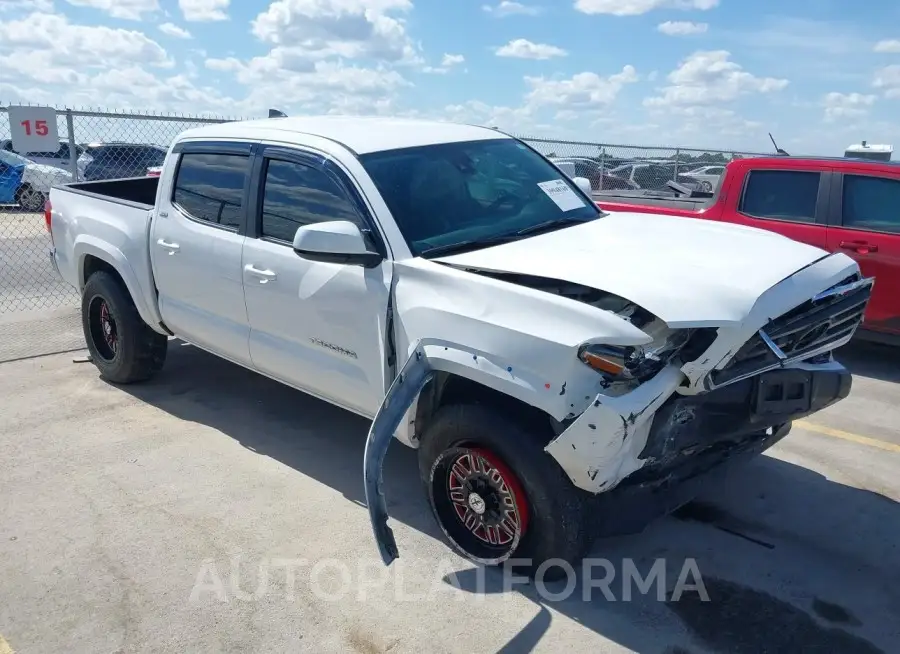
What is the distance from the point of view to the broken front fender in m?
3.29

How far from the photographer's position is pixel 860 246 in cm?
643

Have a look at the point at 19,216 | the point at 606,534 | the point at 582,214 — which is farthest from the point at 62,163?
the point at 606,534

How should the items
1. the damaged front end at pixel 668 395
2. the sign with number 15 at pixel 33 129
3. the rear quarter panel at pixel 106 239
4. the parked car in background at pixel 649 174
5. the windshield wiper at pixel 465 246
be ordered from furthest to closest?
1. the parked car in background at pixel 649 174
2. the sign with number 15 at pixel 33 129
3. the rear quarter panel at pixel 106 239
4. the windshield wiper at pixel 465 246
5. the damaged front end at pixel 668 395

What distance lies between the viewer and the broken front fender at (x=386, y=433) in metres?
3.29

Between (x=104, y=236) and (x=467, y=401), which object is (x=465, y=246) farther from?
(x=104, y=236)

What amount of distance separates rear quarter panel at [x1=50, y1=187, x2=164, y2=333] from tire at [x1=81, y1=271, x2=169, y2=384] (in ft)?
0.66

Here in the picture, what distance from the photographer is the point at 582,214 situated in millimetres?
4617

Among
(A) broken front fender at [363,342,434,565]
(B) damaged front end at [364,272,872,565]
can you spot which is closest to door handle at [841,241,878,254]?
(B) damaged front end at [364,272,872,565]

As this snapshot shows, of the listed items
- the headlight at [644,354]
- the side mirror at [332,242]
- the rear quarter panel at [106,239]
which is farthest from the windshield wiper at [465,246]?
the rear quarter panel at [106,239]

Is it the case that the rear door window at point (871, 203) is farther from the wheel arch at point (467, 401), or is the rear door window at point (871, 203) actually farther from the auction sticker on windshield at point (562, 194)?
the wheel arch at point (467, 401)

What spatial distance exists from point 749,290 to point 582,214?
1.60 metres

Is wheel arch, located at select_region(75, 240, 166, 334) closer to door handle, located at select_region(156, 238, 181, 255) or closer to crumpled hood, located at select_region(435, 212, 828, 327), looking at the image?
door handle, located at select_region(156, 238, 181, 255)

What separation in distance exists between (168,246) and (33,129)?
158 inches

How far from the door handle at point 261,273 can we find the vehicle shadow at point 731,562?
3.81 feet
